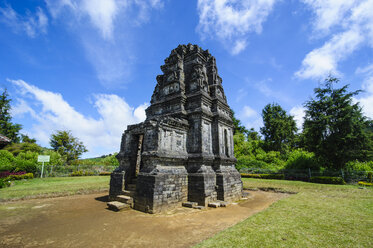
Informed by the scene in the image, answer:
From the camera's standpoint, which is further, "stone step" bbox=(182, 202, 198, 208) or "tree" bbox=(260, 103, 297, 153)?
"tree" bbox=(260, 103, 297, 153)

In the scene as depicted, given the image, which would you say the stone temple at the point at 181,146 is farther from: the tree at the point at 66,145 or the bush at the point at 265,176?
the tree at the point at 66,145

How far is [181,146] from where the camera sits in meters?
9.02

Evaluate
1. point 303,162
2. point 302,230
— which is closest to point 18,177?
point 302,230

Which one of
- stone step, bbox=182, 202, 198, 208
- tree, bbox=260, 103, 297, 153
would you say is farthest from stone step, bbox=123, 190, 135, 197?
tree, bbox=260, 103, 297, 153

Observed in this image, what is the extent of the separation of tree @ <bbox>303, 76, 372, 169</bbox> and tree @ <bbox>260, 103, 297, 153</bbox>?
1075cm

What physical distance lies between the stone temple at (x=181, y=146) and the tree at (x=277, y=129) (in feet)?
76.0

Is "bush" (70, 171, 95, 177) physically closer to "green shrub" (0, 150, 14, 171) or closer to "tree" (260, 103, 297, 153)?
"green shrub" (0, 150, 14, 171)

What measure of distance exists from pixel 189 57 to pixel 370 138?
20.5 meters

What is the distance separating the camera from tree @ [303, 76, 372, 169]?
54.6 ft

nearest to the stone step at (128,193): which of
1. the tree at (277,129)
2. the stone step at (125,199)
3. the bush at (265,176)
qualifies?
the stone step at (125,199)

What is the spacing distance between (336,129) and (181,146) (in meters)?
19.0

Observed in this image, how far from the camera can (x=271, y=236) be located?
4246mm

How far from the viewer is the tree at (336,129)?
54.6 ft

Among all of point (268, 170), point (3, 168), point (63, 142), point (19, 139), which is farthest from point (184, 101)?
point (19, 139)
